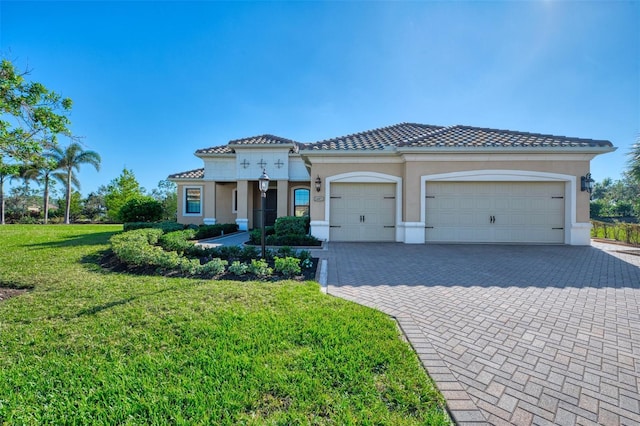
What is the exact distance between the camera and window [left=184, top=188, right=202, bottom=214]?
1736 centimetres

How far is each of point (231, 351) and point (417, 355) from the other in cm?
187

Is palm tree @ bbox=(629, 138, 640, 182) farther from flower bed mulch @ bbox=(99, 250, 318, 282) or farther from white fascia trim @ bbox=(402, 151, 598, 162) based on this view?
flower bed mulch @ bbox=(99, 250, 318, 282)

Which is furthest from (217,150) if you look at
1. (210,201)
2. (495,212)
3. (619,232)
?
(619,232)

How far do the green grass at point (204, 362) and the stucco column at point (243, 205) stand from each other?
11.6 meters

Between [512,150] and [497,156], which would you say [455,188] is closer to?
[497,156]

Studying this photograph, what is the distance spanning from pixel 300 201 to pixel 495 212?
34.0ft

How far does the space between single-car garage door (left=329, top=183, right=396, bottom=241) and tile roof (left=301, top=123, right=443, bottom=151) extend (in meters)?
1.57

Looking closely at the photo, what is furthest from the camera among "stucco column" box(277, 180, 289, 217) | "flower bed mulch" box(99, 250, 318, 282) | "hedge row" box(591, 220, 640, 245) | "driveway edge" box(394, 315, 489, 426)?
"stucco column" box(277, 180, 289, 217)

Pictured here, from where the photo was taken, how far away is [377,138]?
12109mm

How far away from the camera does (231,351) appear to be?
260 cm

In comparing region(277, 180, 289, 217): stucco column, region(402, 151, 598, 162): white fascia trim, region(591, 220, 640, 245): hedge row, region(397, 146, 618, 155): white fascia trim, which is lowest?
region(591, 220, 640, 245): hedge row

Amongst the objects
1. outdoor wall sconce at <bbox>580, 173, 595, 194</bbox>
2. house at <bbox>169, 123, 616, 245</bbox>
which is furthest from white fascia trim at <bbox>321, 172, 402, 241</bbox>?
outdoor wall sconce at <bbox>580, 173, 595, 194</bbox>

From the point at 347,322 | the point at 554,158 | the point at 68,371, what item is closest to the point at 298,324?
the point at 347,322

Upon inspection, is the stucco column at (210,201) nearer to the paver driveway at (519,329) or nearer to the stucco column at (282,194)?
the stucco column at (282,194)
